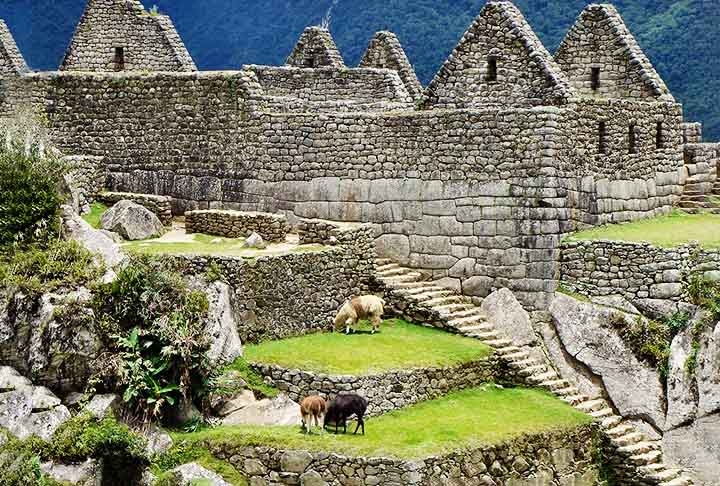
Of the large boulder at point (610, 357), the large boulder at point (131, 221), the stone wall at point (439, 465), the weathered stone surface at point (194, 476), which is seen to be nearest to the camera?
the stone wall at point (439, 465)

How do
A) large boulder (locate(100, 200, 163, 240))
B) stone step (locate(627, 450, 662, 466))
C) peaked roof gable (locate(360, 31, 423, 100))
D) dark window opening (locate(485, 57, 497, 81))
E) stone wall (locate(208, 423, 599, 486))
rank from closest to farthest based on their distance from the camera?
stone wall (locate(208, 423, 599, 486)) < stone step (locate(627, 450, 662, 466)) < large boulder (locate(100, 200, 163, 240)) < dark window opening (locate(485, 57, 497, 81)) < peaked roof gable (locate(360, 31, 423, 100))

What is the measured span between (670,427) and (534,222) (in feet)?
17.4

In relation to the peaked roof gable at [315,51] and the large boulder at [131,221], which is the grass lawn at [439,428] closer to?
the large boulder at [131,221]

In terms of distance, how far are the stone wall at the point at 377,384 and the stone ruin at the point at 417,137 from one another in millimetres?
3952

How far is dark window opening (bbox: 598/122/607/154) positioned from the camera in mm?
36737

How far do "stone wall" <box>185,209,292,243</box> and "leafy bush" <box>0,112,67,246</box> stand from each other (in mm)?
3810

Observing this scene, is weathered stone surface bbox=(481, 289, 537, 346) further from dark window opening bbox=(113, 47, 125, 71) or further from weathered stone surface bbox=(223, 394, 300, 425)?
dark window opening bbox=(113, 47, 125, 71)

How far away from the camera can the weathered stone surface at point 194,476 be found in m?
29.6

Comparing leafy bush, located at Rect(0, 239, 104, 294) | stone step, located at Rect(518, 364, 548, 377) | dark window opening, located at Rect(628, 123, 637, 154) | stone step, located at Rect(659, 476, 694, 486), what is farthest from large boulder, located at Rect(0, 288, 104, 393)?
dark window opening, located at Rect(628, 123, 637, 154)

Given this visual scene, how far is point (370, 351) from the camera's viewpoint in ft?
108

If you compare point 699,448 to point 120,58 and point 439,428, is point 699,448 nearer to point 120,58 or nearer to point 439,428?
point 439,428

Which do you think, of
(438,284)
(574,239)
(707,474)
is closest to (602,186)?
(574,239)

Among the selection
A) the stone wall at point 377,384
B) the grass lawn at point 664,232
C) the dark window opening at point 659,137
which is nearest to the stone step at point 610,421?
the stone wall at point 377,384

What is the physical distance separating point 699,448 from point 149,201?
13.8 m
